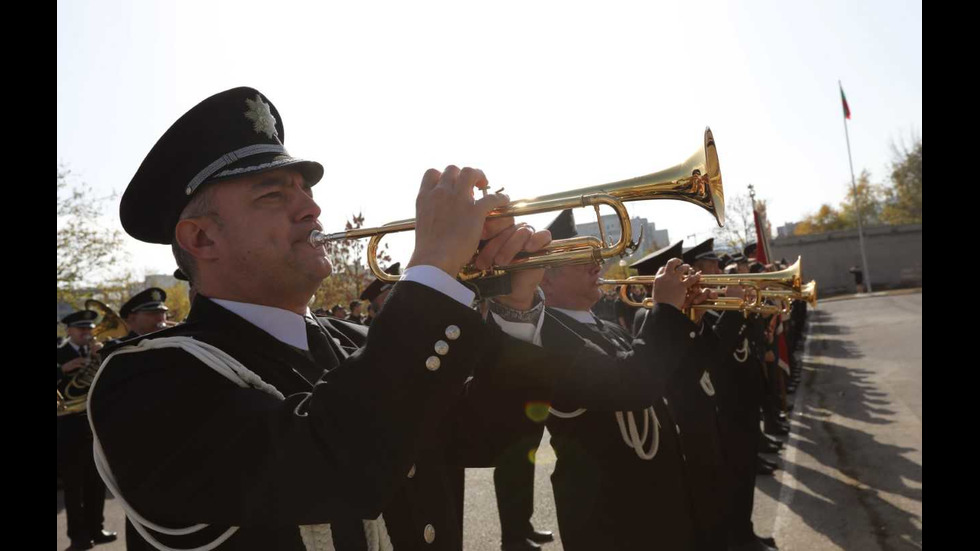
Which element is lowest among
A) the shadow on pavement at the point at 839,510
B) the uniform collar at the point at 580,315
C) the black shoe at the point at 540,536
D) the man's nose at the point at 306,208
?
the black shoe at the point at 540,536

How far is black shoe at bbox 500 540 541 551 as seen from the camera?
20.4ft

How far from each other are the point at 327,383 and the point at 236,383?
32 cm

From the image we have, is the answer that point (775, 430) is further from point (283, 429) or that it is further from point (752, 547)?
point (283, 429)

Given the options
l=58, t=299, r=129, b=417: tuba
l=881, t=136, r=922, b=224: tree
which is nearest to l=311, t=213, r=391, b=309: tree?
l=58, t=299, r=129, b=417: tuba

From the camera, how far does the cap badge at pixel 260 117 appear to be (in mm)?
2076

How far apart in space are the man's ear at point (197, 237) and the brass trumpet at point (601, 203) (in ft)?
1.24

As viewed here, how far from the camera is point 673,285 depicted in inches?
125

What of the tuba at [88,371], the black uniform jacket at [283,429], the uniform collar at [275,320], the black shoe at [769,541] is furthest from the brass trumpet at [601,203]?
the tuba at [88,371]

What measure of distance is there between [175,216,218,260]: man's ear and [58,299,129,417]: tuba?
6481 mm

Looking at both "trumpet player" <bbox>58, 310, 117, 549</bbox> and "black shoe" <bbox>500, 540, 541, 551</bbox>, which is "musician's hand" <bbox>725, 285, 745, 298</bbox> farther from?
"trumpet player" <bbox>58, 310, 117, 549</bbox>

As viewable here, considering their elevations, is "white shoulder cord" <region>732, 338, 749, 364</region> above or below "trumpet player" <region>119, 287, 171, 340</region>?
below

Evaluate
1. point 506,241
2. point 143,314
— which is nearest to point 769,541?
point 506,241

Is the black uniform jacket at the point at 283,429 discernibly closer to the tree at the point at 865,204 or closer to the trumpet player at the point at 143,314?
the trumpet player at the point at 143,314
